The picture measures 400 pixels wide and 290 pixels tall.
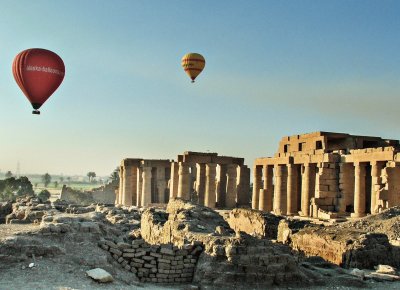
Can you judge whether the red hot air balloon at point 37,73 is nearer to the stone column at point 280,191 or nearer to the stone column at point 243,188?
the stone column at point 280,191

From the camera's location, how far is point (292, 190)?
37562mm

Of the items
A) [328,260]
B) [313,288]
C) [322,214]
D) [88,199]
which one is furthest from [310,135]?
[88,199]

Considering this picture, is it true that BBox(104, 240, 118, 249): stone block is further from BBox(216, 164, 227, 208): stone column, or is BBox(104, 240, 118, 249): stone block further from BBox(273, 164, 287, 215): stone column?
BBox(216, 164, 227, 208): stone column

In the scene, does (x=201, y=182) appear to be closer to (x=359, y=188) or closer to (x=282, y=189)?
(x=282, y=189)

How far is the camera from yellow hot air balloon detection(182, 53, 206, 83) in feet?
134

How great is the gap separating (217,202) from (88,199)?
30971 millimetres

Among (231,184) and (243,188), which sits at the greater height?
(231,184)

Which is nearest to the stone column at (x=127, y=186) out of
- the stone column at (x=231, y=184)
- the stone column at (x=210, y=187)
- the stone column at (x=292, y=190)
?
the stone column at (x=210, y=187)

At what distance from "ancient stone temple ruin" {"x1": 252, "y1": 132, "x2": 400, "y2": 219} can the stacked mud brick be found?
17919 millimetres

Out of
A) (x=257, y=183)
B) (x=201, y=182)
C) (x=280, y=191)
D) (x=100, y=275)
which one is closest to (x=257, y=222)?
(x=100, y=275)

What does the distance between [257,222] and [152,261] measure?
33.8 feet

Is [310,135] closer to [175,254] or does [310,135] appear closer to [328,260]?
[328,260]

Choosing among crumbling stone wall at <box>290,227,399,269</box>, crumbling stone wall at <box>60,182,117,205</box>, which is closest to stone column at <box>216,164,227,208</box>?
crumbling stone wall at <box>290,227,399,269</box>

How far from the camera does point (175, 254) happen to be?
14.5m
